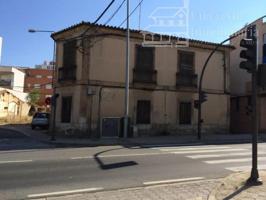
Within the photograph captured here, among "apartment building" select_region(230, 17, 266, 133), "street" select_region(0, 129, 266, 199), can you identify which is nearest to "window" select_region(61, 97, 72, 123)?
"street" select_region(0, 129, 266, 199)

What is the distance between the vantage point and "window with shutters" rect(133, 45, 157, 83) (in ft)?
85.2

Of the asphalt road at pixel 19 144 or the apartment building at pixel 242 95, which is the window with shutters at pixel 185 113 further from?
the asphalt road at pixel 19 144

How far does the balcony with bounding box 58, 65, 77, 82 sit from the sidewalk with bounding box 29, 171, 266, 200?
57.5ft

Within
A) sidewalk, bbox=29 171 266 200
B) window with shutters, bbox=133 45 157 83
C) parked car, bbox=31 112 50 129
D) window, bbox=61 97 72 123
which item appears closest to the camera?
sidewalk, bbox=29 171 266 200

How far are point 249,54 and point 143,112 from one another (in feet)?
56.8

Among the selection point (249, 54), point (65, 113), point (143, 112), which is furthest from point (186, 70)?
point (249, 54)

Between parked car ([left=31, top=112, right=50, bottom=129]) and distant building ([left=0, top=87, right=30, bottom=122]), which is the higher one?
distant building ([left=0, top=87, right=30, bottom=122])

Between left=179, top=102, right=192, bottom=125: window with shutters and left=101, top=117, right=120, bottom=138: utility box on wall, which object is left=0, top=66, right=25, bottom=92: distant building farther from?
left=101, top=117, right=120, bottom=138: utility box on wall

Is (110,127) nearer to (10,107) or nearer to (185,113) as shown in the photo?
(185,113)

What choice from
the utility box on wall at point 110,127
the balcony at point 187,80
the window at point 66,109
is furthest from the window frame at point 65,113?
the balcony at point 187,80

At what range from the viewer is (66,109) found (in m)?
25.8

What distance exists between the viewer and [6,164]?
11.7m

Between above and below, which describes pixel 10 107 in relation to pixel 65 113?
above

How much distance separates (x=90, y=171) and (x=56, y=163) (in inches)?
68.7
